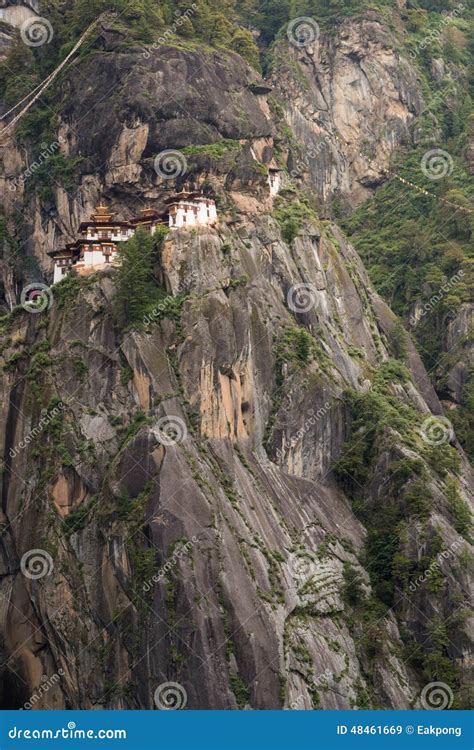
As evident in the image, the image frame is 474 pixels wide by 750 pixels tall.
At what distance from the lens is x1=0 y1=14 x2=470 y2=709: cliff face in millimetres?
87125

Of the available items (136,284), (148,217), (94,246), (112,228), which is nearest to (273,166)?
(148,217)

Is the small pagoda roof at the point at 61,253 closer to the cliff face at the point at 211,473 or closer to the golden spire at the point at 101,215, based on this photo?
the golden spire at the point at 101,215

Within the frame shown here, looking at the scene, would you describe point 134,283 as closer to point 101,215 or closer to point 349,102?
point 101,215

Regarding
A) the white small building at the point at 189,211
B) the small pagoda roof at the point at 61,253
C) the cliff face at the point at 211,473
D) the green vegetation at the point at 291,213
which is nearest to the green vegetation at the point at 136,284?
the cliff face at the point at 211,473

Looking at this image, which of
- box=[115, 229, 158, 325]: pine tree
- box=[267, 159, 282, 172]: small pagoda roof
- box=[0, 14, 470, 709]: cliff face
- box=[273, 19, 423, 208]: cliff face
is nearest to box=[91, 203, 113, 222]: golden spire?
box=[0, 14, 470, 709]: cliff face

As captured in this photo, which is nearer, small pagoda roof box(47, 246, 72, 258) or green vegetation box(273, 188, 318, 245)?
small pagoda roof box(47, 246, 72, 258)

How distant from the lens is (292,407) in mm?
98250

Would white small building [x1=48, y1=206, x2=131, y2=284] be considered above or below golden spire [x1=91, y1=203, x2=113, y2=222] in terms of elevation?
below

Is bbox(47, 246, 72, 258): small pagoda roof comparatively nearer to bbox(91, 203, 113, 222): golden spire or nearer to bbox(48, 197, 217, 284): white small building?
bbox(48, 197, 217, 284): white small building

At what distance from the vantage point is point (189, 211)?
333ft

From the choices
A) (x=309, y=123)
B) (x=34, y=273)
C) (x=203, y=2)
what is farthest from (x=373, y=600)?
(x=309, y=123)

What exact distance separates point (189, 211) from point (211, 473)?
19110mm

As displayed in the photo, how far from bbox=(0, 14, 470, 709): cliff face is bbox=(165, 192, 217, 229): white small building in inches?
53.8

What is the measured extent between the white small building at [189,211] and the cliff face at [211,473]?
4.48ft
